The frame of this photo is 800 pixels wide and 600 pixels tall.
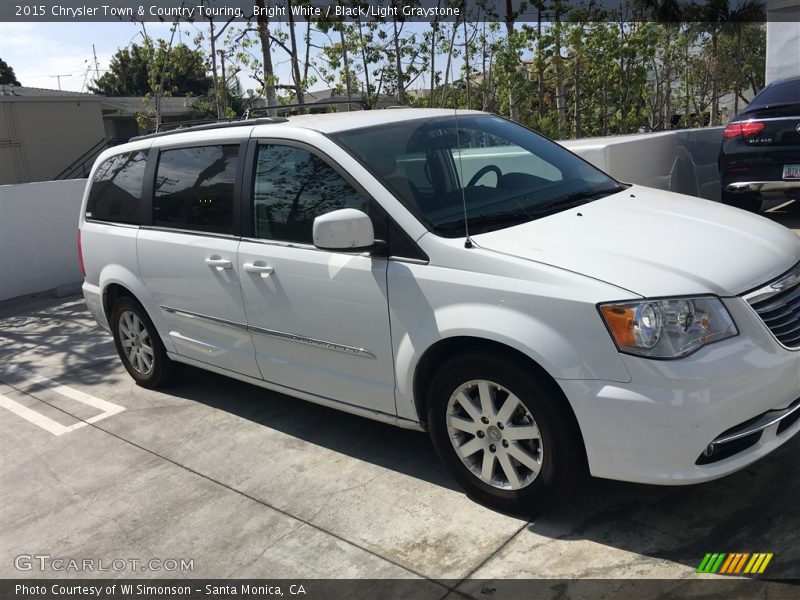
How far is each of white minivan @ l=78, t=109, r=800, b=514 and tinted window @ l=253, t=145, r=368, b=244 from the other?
11 millimetres

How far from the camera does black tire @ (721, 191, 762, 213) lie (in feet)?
27.1

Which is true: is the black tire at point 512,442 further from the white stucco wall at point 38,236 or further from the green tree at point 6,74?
the green tree at point 6,74

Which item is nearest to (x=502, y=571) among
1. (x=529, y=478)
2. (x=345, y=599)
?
(x=529, y=478)

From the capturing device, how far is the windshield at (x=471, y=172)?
3.62 meters

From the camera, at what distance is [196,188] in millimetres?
4707

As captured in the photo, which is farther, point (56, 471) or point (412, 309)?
point (56, 471)

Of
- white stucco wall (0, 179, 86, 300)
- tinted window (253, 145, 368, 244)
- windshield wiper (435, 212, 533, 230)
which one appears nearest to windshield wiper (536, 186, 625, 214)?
windshield wiper (435, 212, 533, 230)

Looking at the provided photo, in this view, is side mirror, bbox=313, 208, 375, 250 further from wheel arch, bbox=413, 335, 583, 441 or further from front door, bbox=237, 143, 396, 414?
wheel arch, bbox=413, 335, 583, 441

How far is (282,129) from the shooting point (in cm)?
417

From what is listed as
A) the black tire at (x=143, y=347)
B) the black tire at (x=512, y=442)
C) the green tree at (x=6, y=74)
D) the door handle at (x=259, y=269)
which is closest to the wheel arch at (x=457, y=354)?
the black tire at (x=512, y=442)

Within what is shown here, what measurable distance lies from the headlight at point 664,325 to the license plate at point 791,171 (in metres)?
5.57

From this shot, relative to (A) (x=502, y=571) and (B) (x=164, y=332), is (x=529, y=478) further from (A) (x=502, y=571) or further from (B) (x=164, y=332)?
(B) (x=164, y=332)

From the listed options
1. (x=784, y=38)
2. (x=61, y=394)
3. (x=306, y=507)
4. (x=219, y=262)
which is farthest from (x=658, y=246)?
(x=784, y=38)

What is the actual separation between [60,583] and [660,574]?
2.57m
